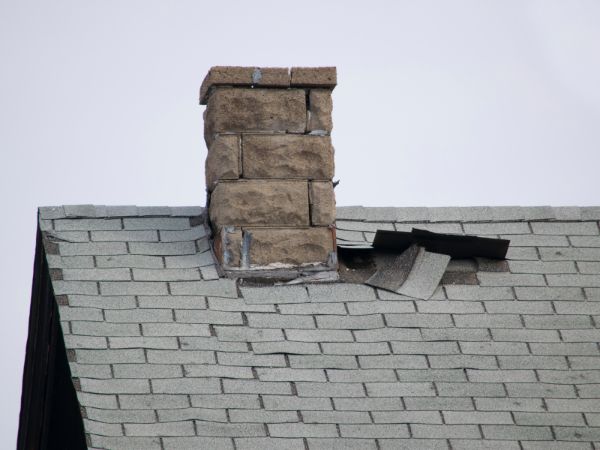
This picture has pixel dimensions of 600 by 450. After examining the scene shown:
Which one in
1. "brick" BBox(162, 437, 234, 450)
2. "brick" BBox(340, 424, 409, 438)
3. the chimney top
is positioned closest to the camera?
"brick" BBox(162, 437, 234, 450)

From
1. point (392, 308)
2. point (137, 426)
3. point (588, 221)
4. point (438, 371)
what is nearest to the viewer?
point (137, 426)

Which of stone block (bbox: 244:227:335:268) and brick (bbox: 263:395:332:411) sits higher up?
stone block (bbox: 244:227:335:268)

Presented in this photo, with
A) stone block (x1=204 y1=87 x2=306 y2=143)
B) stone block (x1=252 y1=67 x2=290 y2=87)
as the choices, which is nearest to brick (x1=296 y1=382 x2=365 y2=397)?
stone block (x1=204 y1=87 x2=306 y2=143)

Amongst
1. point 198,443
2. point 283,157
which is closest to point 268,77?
point 283,157

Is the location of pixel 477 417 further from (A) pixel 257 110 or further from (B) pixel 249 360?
(A) pixel 257 110

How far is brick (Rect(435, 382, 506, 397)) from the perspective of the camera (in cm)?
653

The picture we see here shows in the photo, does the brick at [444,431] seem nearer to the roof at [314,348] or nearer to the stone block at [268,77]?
the roof at [314,348]

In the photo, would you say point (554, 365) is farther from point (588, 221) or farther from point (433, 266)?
point (588, 221)

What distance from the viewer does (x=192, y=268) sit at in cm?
736

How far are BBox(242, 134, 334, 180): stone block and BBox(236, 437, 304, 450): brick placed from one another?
82.2 inches

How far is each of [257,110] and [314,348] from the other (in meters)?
1.74

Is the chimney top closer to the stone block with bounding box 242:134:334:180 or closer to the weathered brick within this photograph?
the weathered brick

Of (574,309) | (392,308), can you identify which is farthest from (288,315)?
(574,309)

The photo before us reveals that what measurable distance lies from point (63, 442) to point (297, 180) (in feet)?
8.62
